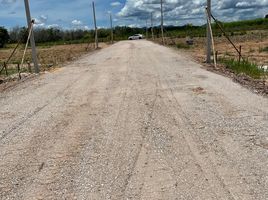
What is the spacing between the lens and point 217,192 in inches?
166

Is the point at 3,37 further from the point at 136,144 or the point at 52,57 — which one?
the point at 136,144

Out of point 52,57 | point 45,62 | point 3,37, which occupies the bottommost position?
point 52,57

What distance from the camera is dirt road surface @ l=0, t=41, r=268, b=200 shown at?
174 inches

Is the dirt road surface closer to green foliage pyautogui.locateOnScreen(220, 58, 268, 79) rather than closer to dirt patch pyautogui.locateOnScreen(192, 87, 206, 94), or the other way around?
dirt patch pyautogui.locateOnScreen(192, 87, 206, 94)

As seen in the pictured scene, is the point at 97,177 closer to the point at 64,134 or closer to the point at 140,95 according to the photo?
the point at 64,134

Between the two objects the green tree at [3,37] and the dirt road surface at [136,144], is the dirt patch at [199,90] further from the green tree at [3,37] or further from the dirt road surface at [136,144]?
the green tree at [3,37]

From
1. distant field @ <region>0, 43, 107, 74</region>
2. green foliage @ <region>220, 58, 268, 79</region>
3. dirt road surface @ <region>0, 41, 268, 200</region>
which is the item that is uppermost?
dirt road surface @ <region>0, 41, 268, 200</region>

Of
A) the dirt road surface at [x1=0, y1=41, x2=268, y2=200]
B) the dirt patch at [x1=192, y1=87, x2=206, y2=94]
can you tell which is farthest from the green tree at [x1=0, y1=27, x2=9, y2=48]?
the dirt patch at [x1=192, y1=87, x2=206, y2=94]

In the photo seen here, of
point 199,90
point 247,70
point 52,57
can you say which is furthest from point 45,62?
point 199,90

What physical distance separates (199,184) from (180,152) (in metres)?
1.03

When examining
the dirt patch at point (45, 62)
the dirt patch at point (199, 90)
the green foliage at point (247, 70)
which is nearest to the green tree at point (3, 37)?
the dirt patch at point (45, 62)

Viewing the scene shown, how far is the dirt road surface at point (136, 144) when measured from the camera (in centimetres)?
→ 442

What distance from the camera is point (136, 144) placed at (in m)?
5.84

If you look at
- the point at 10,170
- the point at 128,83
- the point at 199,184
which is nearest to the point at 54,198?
the point at 10,170
